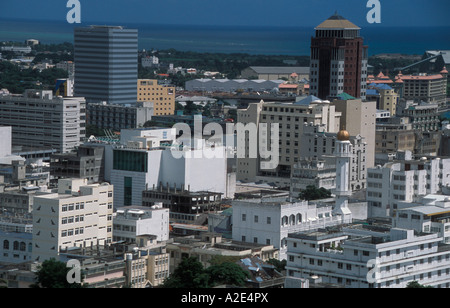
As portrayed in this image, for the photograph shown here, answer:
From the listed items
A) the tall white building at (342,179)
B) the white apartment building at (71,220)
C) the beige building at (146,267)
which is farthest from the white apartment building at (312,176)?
the beige building at (146,267)

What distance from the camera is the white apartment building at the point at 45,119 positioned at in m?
42.7

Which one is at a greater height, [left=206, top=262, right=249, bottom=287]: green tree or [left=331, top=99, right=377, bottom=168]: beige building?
[left=331, top=99, right=377, bottom=168]: beige building

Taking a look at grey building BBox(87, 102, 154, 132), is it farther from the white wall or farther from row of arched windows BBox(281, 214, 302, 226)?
row of arched windows BBox(281, 214, 302, 226)

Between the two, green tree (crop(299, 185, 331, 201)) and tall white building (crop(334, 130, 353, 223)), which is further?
green tree (crop(299, 185, 331, 201))

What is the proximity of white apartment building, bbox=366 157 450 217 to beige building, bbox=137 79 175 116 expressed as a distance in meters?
32.4

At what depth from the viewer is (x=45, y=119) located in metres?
43.2

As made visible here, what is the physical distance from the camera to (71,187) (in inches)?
995

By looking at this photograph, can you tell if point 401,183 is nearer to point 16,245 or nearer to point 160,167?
point 160,167

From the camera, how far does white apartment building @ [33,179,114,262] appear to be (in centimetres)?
2339

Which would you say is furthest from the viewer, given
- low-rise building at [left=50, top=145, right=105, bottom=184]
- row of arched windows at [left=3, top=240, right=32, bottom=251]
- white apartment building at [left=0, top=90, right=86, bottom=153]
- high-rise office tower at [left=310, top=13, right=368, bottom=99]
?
high-rise office tower at [left=310, top=13, right=368, bottom=99]

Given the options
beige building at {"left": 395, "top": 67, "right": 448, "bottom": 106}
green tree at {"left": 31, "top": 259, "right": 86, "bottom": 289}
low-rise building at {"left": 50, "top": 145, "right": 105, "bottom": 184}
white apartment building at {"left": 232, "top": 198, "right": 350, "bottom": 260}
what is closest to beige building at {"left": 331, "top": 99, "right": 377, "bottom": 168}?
low-rise building at {"left": 50, "top": 145, "right": 105, "bottom": 184}

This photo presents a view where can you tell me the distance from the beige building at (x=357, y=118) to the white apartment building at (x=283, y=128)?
343mm

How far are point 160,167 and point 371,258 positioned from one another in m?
11.5

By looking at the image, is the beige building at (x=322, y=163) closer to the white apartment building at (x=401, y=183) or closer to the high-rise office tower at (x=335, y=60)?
the white apartment building at (x=401, y=183)
